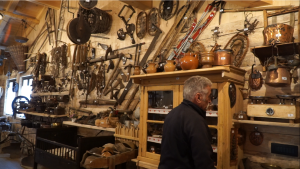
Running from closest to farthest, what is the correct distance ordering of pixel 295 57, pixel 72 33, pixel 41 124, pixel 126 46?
pixel 295 57
pixel 72 33
pixel 126 46
pixel 41 124

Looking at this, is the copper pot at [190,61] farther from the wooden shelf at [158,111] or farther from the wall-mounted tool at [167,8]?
the wall-mounted tool at [167,8]

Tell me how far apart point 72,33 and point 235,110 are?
296cm

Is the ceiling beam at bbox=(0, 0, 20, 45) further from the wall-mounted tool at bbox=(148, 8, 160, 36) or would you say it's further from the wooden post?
the wooden post

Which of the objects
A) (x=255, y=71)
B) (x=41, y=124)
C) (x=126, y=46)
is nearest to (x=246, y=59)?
(x=255, y=71)

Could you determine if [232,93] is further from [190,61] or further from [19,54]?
[19,54]

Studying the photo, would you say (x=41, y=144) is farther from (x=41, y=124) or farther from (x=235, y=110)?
(x=235, y=110)

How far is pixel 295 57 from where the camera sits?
2484mm

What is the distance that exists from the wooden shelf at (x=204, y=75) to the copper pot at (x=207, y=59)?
0.26 feet

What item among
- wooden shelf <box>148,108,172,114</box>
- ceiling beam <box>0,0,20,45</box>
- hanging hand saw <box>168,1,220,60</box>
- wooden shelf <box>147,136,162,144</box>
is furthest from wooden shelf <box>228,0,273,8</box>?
ceiling beam <box>0,0,20,45</box>

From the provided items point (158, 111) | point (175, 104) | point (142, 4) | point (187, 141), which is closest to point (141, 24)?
point (142, 4)

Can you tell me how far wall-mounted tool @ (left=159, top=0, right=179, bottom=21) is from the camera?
3.71 metres

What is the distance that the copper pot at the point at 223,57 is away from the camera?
2502mm

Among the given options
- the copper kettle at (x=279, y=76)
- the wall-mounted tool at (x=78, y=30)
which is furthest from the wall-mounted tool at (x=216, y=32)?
the wall-mounted tool at (x=78, y=30)

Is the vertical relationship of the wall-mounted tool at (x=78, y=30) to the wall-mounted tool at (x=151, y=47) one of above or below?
above
